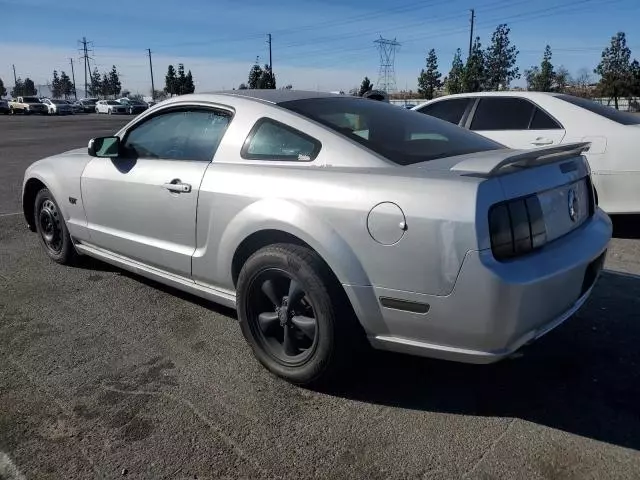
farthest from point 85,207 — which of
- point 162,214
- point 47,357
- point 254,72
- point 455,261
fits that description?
point 254,72

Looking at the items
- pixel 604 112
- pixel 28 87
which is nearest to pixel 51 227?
pixel 604 112

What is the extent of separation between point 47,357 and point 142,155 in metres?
1.48

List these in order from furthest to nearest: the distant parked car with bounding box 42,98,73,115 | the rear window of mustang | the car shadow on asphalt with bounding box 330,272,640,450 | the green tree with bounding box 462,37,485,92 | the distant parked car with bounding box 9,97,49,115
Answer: the distant parked car with bounding box 42,98,73,115
the distant parked car with bounding box 9,97,49,115
the green tree with bounding box 462,37,485,92
the rear window of mustang
the car shadow on asphalt with bounding box 330,272,640,450

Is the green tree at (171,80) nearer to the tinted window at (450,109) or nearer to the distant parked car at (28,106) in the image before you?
the distant parked car at (28,106)

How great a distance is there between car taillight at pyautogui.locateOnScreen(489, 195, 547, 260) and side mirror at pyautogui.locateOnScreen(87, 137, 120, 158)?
9.13 ft

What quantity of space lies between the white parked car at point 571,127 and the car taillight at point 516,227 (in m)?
3.54

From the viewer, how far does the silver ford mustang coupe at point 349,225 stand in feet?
7.71

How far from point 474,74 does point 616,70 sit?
450 inches

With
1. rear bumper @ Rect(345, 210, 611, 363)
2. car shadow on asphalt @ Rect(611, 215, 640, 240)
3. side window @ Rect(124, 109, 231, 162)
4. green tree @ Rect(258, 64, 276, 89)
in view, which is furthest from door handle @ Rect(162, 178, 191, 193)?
green tree @ Rect(258, 64, 276, 89)

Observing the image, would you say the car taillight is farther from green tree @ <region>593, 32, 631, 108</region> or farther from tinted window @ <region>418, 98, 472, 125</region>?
green tree @ <region>593, 32, 631, 108</region>

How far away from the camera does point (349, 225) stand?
2.56 metres

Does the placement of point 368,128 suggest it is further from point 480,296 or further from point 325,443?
point 325,443

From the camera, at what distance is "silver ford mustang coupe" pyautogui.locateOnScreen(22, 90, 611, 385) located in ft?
7.71

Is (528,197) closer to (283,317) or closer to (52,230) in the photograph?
(283,317)
